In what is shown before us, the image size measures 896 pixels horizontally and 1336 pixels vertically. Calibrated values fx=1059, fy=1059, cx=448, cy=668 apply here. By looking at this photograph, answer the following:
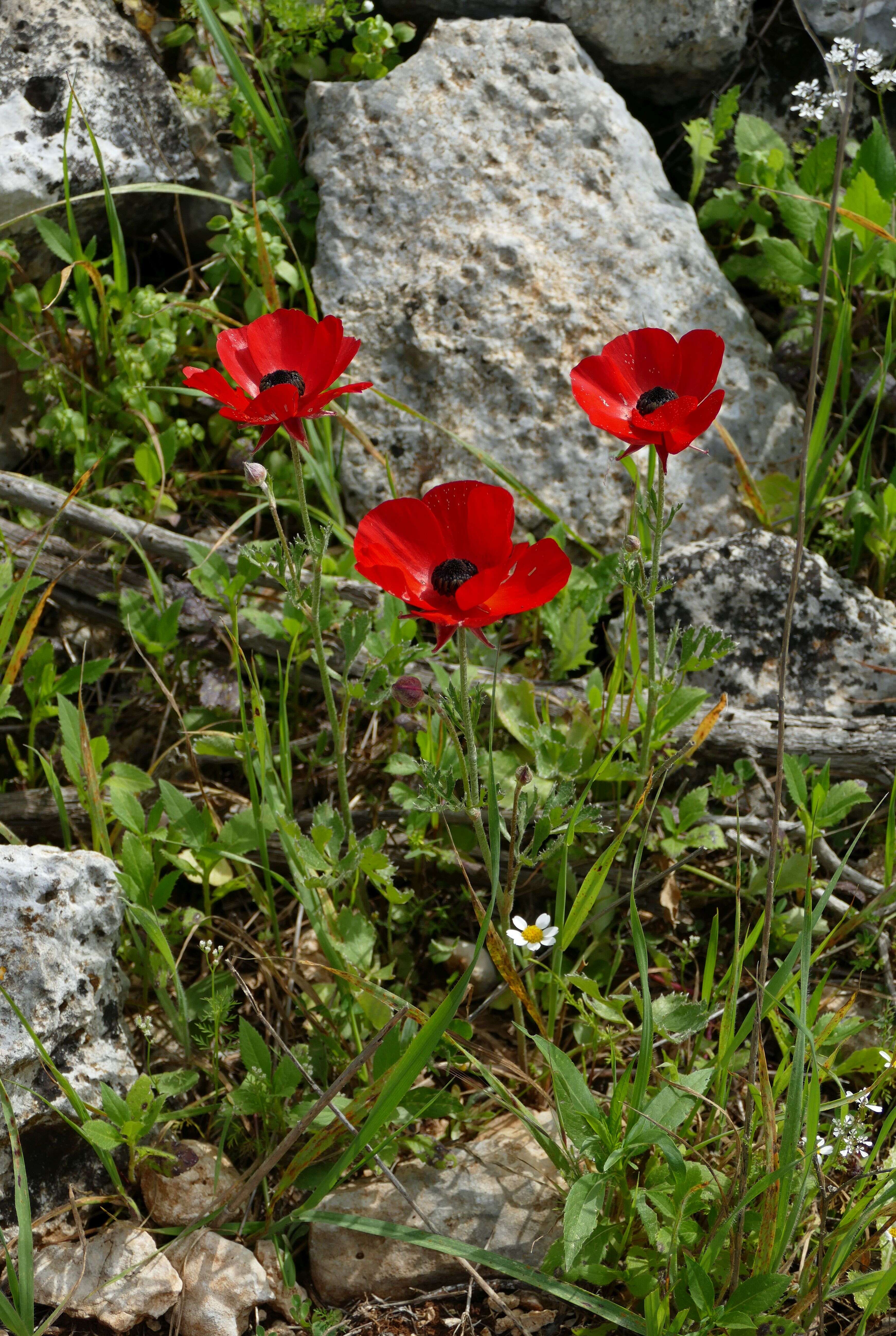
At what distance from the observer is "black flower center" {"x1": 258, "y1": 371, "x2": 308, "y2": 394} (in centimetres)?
198

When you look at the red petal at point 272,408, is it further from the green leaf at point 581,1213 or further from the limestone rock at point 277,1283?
the limestone rock at point 277,1283

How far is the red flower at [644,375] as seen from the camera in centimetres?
196

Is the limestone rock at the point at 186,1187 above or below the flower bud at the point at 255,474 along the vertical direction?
below

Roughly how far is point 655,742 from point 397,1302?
1209mm

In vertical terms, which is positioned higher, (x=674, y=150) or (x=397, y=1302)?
(x=674, y=150)

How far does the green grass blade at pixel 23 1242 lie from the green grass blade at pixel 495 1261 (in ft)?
1.46

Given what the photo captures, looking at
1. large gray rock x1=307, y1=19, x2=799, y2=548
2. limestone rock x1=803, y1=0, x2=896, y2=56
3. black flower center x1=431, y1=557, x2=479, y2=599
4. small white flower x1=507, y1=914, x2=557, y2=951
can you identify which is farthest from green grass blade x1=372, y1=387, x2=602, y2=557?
limestone rock x1=803, y1=0, x2=896, y2=56

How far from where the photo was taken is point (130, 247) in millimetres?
3418

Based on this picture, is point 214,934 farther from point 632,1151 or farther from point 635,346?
point 635,346

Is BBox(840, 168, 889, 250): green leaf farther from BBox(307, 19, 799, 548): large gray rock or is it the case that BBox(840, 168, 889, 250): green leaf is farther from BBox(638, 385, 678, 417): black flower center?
BBox(638, 385, 678, 417): black flower center

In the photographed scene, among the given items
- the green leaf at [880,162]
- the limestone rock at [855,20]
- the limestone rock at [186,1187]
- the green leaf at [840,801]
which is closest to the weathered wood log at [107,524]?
the green leaf at [840,801]

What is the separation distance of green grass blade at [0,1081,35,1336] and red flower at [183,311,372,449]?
1193 millimetres

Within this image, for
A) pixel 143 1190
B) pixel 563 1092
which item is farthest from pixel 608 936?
pixel 143 1190

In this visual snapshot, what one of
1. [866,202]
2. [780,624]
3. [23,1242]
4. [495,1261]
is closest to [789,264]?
[866,202]
